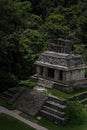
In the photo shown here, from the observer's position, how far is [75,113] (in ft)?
104

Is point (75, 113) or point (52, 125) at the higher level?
point (75, 113)

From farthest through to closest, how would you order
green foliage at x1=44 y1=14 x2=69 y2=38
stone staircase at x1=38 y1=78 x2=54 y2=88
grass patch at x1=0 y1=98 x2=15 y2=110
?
green foliage at x1=44 y1=14 x2=69 y2=38 → stone staircase at x1=38 y1=78 x2=54 y2=88 → grass patch at x1=0 y1=98 x2=15 y2=110

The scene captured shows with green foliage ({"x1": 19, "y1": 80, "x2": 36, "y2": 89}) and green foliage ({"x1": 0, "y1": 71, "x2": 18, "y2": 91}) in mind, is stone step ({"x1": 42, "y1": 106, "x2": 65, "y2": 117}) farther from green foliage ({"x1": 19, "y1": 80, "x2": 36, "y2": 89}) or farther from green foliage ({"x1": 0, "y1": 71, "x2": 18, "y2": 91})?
green foliage ({"x1": 0, "y1": 71, "x2": 18, "y2": 91})

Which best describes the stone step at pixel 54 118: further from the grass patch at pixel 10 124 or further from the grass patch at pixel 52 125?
the grass patch at pixel 10 124

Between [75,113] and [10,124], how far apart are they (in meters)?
5.45

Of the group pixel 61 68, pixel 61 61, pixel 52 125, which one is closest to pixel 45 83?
pixel 61 68

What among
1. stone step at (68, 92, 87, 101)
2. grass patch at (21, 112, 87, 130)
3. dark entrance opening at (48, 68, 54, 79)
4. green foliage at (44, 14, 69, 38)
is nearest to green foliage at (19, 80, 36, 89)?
dark entrance opening at (48, 68, 54, 79)

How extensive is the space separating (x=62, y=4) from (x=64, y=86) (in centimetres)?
4017

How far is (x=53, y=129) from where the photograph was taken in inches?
1176

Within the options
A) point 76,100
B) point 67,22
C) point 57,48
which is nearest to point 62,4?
point 67,22

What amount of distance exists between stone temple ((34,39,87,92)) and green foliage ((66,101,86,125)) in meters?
3.59

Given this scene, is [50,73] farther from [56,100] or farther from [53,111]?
[53,111]

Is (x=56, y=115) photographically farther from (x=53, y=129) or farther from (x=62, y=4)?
(x=62, y=4)

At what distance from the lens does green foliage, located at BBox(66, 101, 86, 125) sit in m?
31.4
